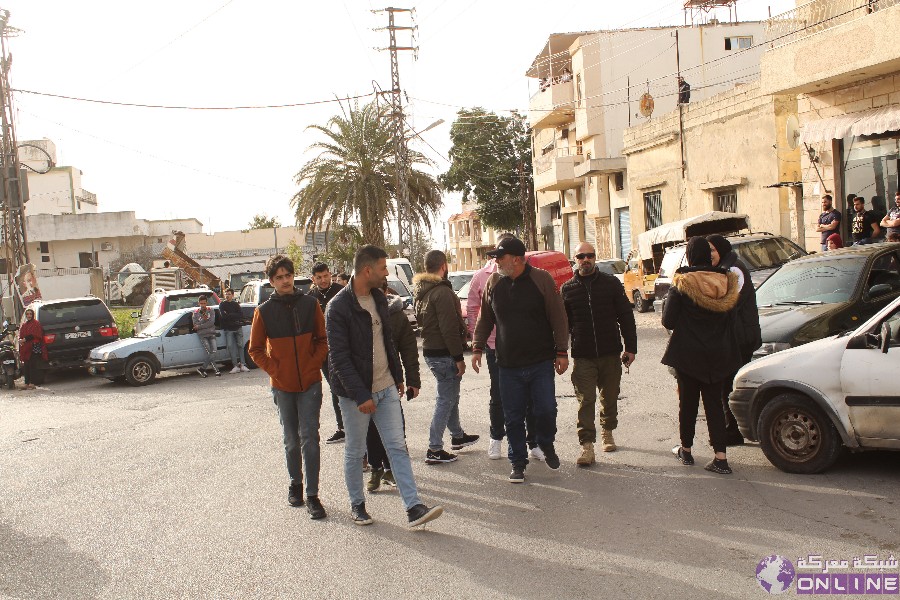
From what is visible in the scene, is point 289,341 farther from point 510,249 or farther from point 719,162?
point 719,162

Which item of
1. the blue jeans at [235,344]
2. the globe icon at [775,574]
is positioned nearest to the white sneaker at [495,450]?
the globe icon at [775,574]

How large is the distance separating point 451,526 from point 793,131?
17.3m

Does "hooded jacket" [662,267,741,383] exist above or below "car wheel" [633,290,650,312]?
above

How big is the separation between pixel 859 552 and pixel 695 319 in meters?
2.32

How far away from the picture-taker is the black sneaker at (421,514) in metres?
5.76

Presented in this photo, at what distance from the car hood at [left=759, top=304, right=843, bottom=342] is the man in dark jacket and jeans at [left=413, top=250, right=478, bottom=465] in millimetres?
2930

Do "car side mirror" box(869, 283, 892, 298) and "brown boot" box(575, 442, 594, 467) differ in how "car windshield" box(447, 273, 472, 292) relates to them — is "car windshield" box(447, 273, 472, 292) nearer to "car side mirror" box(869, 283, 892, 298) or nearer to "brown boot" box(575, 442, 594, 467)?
"car side mirror" box(869, 283, 892, 298)

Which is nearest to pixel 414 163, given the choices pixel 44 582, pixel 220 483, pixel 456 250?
pixel 220 483

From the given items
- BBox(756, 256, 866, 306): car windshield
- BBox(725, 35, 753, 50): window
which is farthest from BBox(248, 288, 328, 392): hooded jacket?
BBox(725, 35, 753, 50): window

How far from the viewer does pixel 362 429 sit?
6137 millimetres

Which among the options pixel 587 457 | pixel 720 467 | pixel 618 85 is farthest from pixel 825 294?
pixel 618 85

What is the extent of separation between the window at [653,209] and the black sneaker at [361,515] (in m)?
25.7

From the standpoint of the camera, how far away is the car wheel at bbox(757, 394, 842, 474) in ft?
21.4

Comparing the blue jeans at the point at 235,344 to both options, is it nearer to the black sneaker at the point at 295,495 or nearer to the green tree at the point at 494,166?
the black sneaker at the point at 295,495
